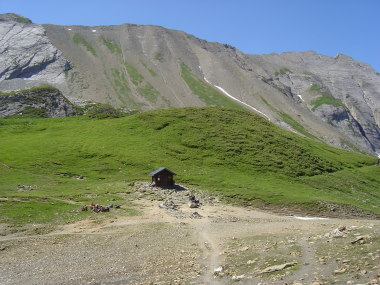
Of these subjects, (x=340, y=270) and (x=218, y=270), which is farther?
(x=218, y=270)

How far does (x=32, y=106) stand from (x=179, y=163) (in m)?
126

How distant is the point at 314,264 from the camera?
21.1m

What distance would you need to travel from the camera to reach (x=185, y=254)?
2862cm

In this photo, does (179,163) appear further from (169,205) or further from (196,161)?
(169,205)

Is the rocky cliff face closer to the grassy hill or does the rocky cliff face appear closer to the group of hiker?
the grassy hill

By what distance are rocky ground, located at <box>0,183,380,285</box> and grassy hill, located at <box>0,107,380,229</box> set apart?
9984 mm

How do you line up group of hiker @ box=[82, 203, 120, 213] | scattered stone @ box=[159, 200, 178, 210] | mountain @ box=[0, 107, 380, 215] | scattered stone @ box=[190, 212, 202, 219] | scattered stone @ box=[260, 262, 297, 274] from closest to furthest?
scattered stone @ box=[260, 262, 297, 274]
group of hiker @ box=[82, 203, 120, 213]
scattered stone @ box=[190, 212, 202, 219]
scattered stone @ box=[159, 200, 178, 210]
mountain @ box=[0, 107, 380, 215]

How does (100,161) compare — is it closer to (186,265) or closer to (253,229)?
(253,229)

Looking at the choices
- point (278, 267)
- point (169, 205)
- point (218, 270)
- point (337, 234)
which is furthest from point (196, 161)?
point (278, 267)

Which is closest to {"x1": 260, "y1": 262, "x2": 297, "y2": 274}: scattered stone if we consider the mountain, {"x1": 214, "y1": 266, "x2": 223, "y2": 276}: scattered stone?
{"x1": 214, "y1": 266, "x2": 223, "y2": 276}: scattered stone

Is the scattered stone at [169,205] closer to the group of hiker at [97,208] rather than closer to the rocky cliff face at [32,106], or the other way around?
the group of hiker at [97,208]

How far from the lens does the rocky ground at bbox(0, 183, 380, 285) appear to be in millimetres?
20469

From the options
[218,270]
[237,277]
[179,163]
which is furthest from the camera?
[179,163]

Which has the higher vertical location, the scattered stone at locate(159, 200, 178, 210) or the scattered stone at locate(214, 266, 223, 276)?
the scattered stone at locate(214, 266, 223, 276)
